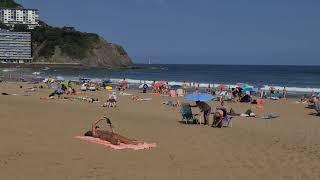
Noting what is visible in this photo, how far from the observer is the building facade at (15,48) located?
14600 cm

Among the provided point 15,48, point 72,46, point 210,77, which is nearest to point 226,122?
point 210,77

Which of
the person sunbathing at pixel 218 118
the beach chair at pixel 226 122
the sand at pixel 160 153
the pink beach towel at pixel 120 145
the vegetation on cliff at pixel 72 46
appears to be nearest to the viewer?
the sand at pixel 160 153

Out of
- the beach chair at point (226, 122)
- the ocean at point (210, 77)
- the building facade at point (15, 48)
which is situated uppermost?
the building facade at point (15, 48)

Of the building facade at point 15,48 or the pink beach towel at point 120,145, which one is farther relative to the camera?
the building facade at point 15,48

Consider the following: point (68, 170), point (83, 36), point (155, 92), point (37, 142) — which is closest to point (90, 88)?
point (155, 92)

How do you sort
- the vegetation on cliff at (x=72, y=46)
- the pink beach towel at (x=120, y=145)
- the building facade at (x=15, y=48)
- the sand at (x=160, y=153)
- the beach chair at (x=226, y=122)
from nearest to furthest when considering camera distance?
the sand at (x=160, y=153) < the pink beach towel at (x=120, y=145) < the beach chair at (x=226, y=122) < the vegetation on cliff at (x=72, y=46) < the building facade at (x=15, y=48)

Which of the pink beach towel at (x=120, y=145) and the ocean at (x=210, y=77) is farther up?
the pink beach towel at (x=120, y=145)

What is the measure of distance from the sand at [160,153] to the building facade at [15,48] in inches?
5333

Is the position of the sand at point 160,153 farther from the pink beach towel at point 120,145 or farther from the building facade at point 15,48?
the building facade at point 15,48

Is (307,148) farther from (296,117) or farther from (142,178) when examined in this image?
(296,117)

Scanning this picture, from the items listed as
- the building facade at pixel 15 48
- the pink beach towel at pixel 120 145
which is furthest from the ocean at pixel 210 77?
the building facade at pixel 15 48

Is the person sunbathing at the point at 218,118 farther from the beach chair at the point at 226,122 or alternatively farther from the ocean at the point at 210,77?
the ocean at the point at 210,77

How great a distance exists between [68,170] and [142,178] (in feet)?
4.20

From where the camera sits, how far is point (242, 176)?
8.48 meters
